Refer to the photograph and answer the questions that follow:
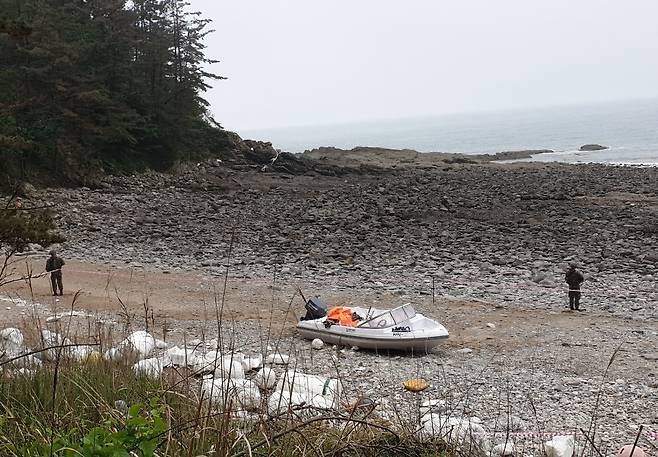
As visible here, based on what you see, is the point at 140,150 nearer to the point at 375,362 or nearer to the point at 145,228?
the point at 145,228

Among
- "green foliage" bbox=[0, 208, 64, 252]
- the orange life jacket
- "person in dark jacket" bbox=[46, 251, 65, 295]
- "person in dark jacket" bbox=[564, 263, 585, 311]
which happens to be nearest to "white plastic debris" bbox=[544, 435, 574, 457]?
the orange life jacket

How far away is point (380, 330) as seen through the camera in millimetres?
10266

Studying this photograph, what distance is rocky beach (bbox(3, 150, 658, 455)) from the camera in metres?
8.30

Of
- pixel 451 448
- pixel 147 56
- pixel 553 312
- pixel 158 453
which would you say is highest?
pixel 147 56

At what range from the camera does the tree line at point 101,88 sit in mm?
30188

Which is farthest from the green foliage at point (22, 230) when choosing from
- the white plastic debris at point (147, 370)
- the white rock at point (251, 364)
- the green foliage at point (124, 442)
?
the green foliage at point (124, 442)

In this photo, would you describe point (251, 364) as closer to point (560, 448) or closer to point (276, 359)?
point (276, 359)

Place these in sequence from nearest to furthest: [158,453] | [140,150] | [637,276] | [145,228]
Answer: [158,453] < [637,276] < [145,228] < [140,150]

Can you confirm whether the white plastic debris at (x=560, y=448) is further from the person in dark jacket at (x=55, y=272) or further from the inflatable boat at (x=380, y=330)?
the person in dark jacket at (x=55, y=272)

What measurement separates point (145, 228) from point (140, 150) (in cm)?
1568

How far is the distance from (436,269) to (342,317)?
7861 mm

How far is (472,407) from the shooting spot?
7.58 m

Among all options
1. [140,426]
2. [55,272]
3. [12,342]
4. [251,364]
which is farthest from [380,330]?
[140,426]

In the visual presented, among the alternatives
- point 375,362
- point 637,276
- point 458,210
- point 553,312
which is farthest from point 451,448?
point 458,210
